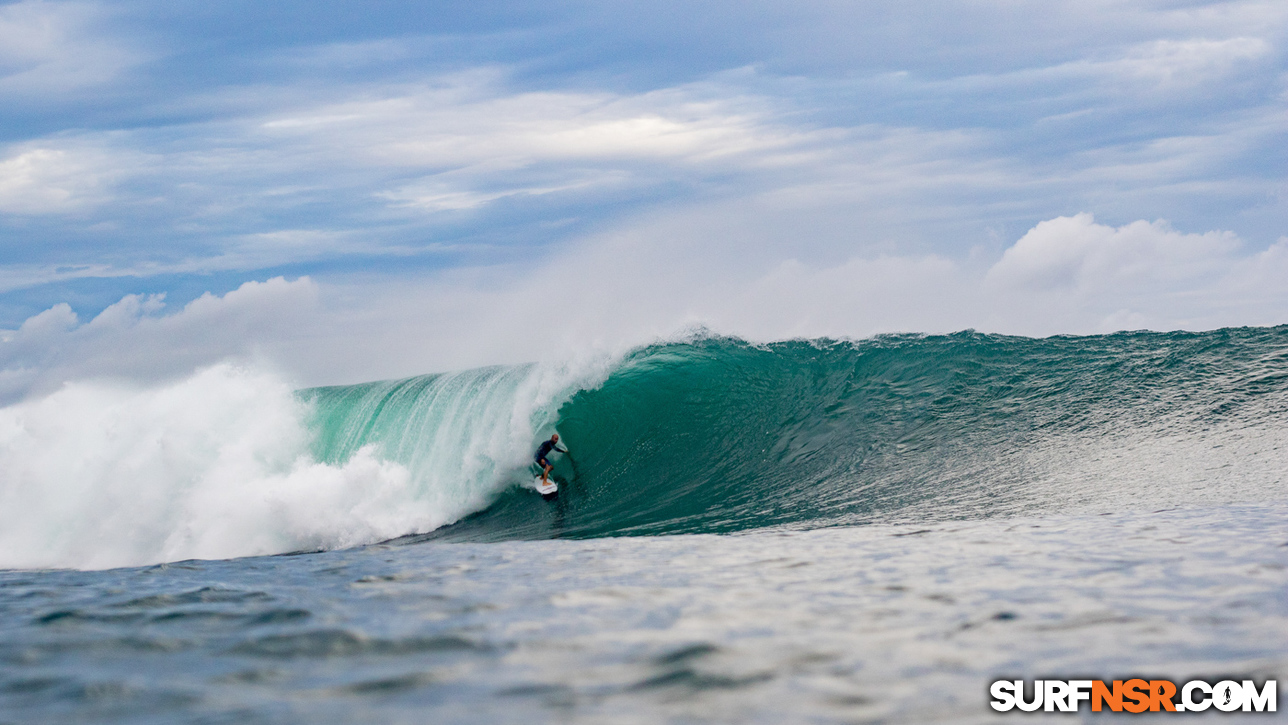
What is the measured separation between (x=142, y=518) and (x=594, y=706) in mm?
13291

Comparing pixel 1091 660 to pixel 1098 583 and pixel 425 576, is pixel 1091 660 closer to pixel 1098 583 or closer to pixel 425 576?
pixel 1098 583

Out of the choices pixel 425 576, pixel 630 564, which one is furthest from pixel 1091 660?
pixel 425 576

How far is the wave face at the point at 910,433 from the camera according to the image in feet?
27.8

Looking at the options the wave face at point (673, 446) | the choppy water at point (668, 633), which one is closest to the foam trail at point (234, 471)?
the wave face at point (673, 446)

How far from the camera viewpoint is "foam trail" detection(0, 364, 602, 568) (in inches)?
448

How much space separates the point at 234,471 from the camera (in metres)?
12.9

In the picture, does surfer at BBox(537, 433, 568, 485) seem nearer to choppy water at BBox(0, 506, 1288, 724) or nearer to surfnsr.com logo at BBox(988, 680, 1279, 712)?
choppy water at BBox(0, 506, 1288, 724)

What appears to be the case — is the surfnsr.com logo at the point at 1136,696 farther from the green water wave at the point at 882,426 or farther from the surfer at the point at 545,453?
the surfer at the point at 545,453

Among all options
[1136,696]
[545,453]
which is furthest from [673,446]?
[1136,696]

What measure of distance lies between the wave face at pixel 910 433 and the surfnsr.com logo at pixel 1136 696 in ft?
16.6

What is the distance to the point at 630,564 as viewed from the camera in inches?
212

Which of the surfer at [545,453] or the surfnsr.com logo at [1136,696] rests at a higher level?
the surfer at [545,453]

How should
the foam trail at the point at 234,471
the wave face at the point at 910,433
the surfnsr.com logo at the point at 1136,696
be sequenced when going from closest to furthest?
the surfnsr.com logo at the point at 1136,696
the wave face at the point at 910,433
the foam trail at the point at 234,471

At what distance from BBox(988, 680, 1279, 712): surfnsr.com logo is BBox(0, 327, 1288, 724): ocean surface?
0.27 ft
